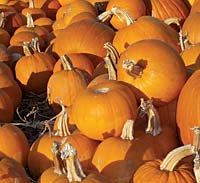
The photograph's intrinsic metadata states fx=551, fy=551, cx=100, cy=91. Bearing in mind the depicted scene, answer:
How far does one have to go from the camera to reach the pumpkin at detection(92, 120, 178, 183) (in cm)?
259

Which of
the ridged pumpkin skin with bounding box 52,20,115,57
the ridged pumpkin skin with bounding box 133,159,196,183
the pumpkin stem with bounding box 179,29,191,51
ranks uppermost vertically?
the ridged pumpkin skin with bounding box 133,159,196,183

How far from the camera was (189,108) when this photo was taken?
2768 mm

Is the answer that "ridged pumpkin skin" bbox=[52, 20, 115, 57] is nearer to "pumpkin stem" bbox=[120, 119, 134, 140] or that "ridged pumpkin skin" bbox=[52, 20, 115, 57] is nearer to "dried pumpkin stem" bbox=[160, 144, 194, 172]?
"pumpkin stem" bbox=[120, 119, 134, 140]

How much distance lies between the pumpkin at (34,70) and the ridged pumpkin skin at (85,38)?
16 centimetres

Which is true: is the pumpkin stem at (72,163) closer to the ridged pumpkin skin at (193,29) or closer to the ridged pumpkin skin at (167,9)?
the ridged pumpkin skin at (193,29)

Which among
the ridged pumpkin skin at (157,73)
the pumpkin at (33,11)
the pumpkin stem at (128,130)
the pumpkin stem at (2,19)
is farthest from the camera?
the pumpkin at (33,11)

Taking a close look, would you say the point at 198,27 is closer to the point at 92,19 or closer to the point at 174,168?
the point at 92,19

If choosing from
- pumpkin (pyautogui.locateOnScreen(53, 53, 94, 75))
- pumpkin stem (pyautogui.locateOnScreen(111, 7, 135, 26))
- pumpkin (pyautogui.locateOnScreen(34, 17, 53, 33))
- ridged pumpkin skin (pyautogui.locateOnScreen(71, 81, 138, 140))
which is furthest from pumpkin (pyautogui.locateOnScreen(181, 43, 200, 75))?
pumpkin (pyautogui.locateOnScreen(34, 17, 53, 33))

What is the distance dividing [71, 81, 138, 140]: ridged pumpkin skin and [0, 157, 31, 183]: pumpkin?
0.41 meters

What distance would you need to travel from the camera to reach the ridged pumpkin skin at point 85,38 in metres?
4.16

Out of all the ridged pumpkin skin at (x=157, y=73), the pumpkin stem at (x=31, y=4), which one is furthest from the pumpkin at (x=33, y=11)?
the ridged pumpkin skin at (x=157, y=73)

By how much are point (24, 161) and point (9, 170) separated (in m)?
0.63

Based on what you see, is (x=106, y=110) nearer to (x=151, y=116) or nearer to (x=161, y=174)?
(x=151, y=116)

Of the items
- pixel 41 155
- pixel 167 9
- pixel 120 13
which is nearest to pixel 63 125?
pixel 41 155
